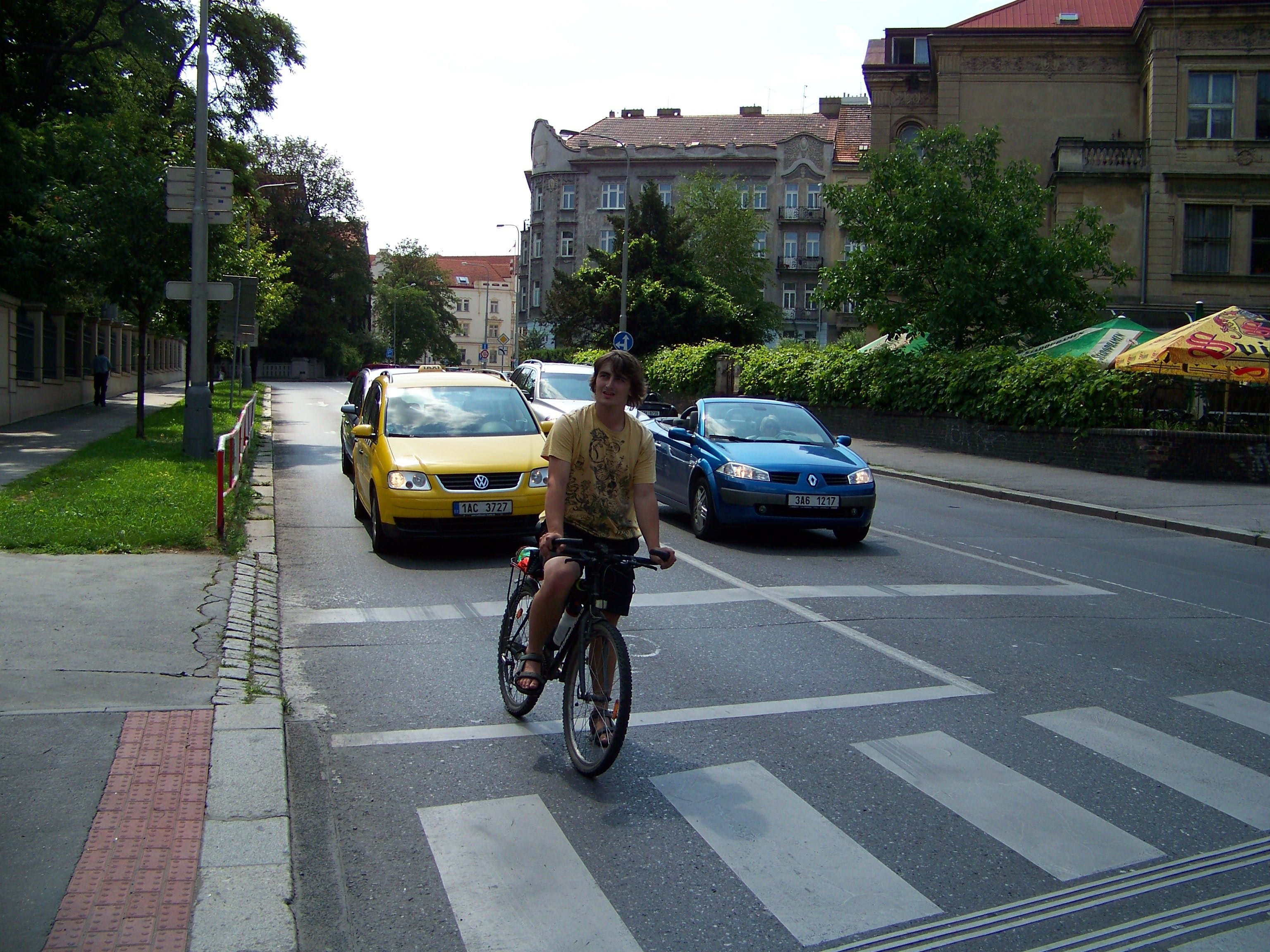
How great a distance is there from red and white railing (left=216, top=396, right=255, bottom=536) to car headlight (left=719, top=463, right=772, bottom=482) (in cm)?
473

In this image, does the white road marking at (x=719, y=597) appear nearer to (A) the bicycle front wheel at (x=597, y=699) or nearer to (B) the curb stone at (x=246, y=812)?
(B) the curb stone at (x=246, y=812)

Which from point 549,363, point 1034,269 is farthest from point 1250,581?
point 1034,269

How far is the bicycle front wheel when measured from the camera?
4707 millimetres

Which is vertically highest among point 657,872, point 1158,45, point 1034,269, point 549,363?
point 1158,45

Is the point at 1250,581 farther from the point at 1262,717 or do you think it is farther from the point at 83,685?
the point at 83,685

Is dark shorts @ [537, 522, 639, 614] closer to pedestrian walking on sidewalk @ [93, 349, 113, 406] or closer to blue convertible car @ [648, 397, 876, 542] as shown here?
blue convertible car @ [648, 397, 876, 542]

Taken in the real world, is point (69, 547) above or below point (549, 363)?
below

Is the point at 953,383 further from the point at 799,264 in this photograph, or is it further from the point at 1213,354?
the point at 799,264

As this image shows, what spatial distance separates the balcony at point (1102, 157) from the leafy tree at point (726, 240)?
31.3 m

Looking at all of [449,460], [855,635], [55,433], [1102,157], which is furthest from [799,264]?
[855,635]

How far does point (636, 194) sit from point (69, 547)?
243 ft

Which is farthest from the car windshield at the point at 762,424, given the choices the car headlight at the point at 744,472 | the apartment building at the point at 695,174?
the apartment building at the point at 695,174

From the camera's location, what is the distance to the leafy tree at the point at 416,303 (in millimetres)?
112625

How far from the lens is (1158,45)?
35.3 m
